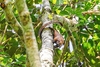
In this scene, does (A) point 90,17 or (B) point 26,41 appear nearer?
(B) point 26,41

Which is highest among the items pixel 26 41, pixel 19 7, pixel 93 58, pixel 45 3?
pixel 45 3

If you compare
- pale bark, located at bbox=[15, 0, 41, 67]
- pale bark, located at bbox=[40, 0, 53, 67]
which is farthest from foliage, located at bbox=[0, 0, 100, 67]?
pale bark, located at bbox=[15, 0, 41, 67]

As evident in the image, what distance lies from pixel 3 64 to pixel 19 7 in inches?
31.6

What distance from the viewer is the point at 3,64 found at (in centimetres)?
156

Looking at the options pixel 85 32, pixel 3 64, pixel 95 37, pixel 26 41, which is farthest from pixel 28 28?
pixel 85 32

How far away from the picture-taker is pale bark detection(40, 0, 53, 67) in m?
1.09

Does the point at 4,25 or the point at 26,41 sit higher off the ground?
the point at 4,25

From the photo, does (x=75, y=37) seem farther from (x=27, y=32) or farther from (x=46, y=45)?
(x=27, y=32)

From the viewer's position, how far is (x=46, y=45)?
125cm

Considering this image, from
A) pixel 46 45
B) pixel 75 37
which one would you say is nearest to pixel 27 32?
pixel 46 45

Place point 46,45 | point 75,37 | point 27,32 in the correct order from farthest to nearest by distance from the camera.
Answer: point 75,37, point 46,45, point 27,32

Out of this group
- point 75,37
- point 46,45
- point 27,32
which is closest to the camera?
point 27,32

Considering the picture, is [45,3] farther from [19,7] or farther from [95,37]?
[19,7]

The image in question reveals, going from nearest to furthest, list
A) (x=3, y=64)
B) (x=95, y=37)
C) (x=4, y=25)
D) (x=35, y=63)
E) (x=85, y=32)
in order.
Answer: (x=35, y=63) < (x=3, y=64) < (x=95, y=37) < (x=85, y=32) < (x=4, y=25)
